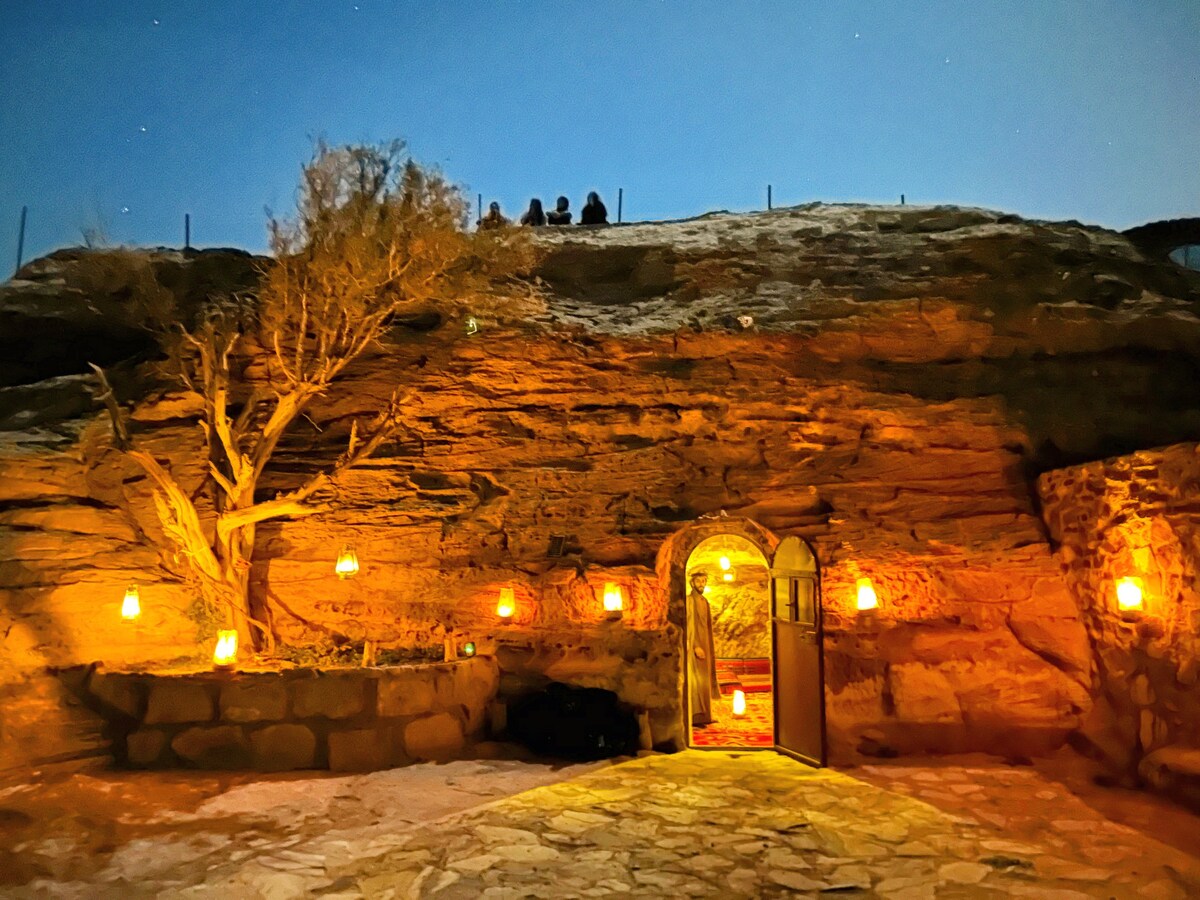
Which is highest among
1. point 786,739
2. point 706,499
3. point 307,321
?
point 307,321

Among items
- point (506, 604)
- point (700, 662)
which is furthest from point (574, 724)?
point (700, 662)

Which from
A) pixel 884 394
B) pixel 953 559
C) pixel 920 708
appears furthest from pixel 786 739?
pixel 884 394

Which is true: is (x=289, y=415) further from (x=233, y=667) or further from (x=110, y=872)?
(x=110, y=872)

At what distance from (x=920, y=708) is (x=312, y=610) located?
264 inches

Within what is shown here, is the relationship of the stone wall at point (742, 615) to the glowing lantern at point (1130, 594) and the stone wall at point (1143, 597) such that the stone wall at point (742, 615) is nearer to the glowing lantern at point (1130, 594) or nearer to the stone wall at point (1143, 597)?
the stone wall at point (1143, 597)

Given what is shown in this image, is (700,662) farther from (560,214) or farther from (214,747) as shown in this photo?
(560,214)

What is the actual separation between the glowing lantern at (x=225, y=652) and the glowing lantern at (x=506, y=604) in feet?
8.76

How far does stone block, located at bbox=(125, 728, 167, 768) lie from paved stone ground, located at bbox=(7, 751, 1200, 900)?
119 centimetres

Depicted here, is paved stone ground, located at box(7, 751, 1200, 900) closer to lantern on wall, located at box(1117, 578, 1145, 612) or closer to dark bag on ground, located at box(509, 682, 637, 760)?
dark bag on ground, located at box(509, 682, 637, 760)

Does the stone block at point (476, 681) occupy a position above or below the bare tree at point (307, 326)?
below

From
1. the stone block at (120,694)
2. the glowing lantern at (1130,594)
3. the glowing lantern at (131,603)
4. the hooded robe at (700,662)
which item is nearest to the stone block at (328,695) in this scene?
the stone block at (120,694)

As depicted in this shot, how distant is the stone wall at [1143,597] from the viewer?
249 inches

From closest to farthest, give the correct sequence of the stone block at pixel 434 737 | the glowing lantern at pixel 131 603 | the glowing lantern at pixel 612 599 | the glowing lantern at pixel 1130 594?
the glowing lantern at pixel 1130 594 → the stone block at pixel 434 737 → the glowing lantern at pixel 131 603 → the glowing lantern at pixel 612 599

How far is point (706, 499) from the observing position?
8.99 metres
